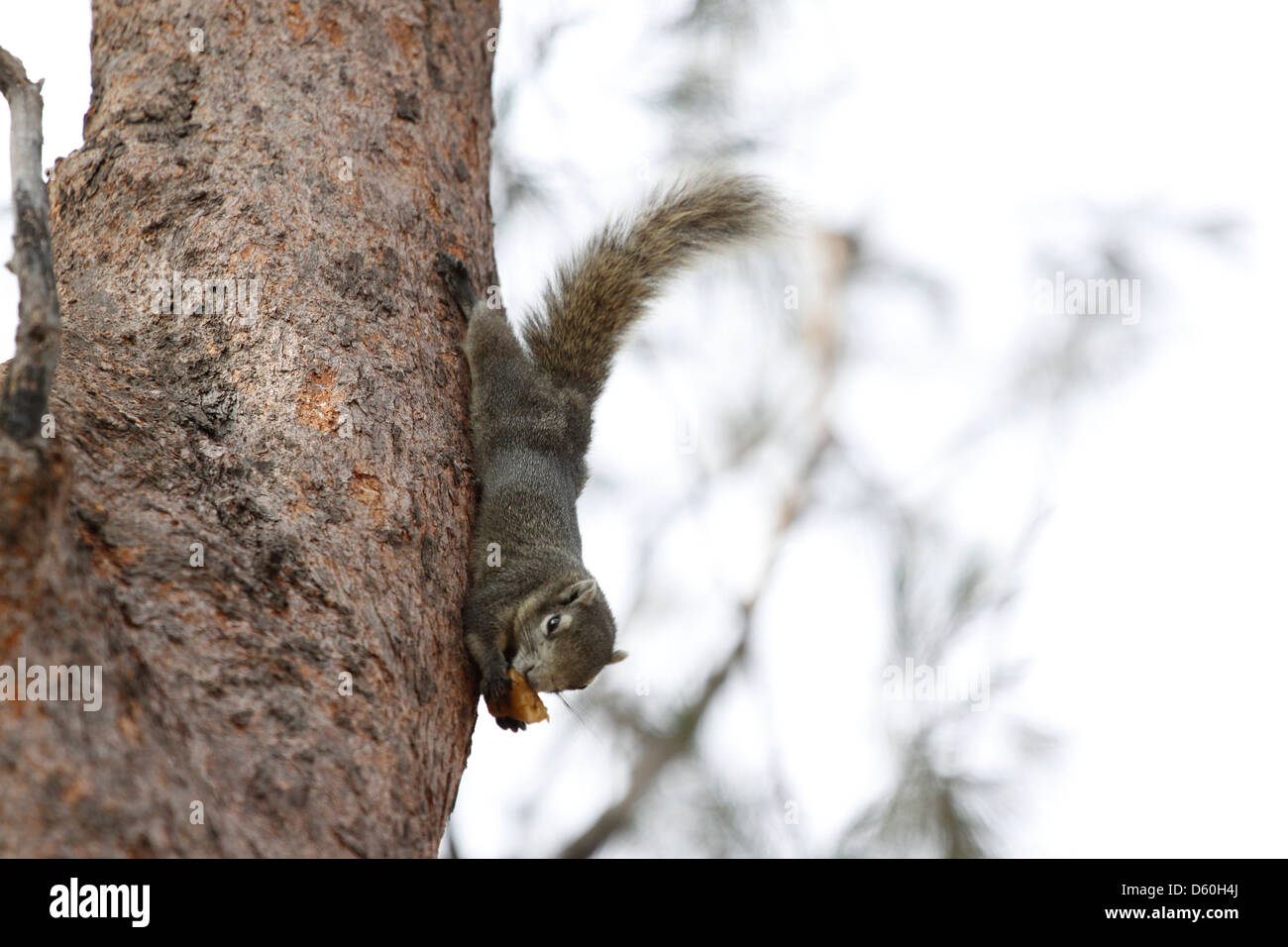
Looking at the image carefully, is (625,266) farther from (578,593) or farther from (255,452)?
(255,452)

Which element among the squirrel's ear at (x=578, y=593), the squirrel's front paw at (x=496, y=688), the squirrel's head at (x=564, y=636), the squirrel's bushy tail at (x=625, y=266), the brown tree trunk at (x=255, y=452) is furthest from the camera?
the squirrel's bushy tail at (x=625, y=266)

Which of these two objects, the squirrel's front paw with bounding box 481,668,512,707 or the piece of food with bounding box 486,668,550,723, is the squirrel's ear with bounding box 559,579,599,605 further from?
the squirrel's front paw with bounding box 481,668,512,707

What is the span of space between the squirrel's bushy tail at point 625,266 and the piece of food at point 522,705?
985mm

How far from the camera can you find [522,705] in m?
2.38

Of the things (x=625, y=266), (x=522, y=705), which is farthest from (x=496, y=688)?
(x=625, y=266)

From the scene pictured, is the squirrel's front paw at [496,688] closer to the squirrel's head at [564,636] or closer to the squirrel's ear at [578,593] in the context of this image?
the squirrel's head at [564,636]

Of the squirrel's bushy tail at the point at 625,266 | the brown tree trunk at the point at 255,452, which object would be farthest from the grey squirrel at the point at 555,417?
the brown tree trunk at the point at 255,452

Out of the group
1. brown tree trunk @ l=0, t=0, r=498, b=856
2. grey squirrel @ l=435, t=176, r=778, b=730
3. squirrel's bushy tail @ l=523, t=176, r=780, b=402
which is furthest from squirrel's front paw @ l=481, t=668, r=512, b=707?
squirrel's bushy tail @ l=523, t=176, r=780, b=402

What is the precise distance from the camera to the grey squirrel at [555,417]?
2459 mm

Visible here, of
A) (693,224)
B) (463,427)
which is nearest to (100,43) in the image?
(463,427)

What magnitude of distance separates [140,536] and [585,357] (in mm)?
1720

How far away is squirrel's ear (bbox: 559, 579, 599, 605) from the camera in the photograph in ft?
8.98

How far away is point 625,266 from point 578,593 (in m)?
0.96
